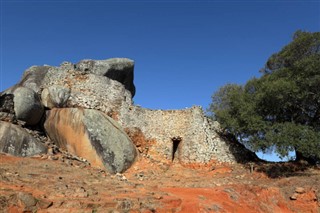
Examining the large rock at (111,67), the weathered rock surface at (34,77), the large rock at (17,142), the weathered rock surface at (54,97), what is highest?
the large rock at (111,67)

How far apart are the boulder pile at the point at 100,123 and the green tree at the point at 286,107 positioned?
2196 millimetres

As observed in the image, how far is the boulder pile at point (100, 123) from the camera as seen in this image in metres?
17.2

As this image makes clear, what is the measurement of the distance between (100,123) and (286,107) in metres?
11.5

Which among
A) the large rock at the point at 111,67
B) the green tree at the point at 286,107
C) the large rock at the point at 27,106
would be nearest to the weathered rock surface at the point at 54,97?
the large rock at the point at 27,106

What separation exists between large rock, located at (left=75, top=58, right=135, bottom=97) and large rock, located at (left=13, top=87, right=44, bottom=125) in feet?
16.8

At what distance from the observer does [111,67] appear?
78.4 ft

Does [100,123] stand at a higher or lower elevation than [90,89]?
lower

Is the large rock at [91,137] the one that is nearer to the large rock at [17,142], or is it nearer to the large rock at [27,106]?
the large rock at [27,106]

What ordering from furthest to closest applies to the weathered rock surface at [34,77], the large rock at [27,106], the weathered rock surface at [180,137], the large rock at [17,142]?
the weathered rock surface at [34,77]
the weathered rock surface at [180,137]
the large rock at [27,106]
the large rock at [17,142]

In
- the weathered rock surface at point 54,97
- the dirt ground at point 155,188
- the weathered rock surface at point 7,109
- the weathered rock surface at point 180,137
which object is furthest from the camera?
the weathered rock surface at point 180,137

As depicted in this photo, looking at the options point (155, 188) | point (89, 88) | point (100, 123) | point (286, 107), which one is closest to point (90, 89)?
point (89, 88)

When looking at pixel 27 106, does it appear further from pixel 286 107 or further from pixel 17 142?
pixel 286 107

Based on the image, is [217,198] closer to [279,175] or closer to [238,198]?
[238,198]

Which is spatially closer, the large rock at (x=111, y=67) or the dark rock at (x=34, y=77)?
the dark rock at (x=34, y=77)
